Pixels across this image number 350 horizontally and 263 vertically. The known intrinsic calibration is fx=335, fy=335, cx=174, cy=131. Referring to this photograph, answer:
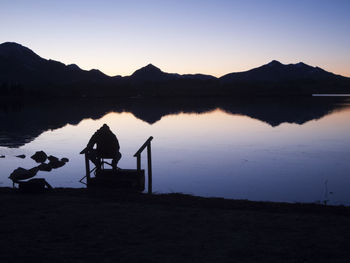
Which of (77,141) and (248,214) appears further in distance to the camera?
(77,141)

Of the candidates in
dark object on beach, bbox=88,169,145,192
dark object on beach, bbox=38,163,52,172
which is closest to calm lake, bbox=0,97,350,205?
dark object on beach, bbox=38,163,52,172

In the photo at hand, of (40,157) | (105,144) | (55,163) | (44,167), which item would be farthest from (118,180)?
(40,157)

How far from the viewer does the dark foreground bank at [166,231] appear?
7105 millimetres

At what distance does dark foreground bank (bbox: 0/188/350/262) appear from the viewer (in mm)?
7105

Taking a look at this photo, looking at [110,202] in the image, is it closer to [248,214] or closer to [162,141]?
[248,214]

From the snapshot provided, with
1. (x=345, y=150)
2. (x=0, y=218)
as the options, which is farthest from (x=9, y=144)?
(x=345, y=150)

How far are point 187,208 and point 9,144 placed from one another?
28466 mm

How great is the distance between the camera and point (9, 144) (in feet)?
111

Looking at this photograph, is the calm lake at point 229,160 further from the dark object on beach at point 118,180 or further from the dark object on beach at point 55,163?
the dark object on beach at point 118,180

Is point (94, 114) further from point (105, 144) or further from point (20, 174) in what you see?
point (105, 144)

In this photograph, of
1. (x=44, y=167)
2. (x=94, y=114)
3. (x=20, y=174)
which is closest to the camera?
(x=20, y=174)

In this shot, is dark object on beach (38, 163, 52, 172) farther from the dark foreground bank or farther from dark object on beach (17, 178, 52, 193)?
the dark foreground bank

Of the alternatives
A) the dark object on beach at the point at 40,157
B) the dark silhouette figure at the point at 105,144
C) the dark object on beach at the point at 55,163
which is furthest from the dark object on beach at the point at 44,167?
the dark silhouette figure at the point at 105,144

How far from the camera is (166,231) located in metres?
→ 8.59
